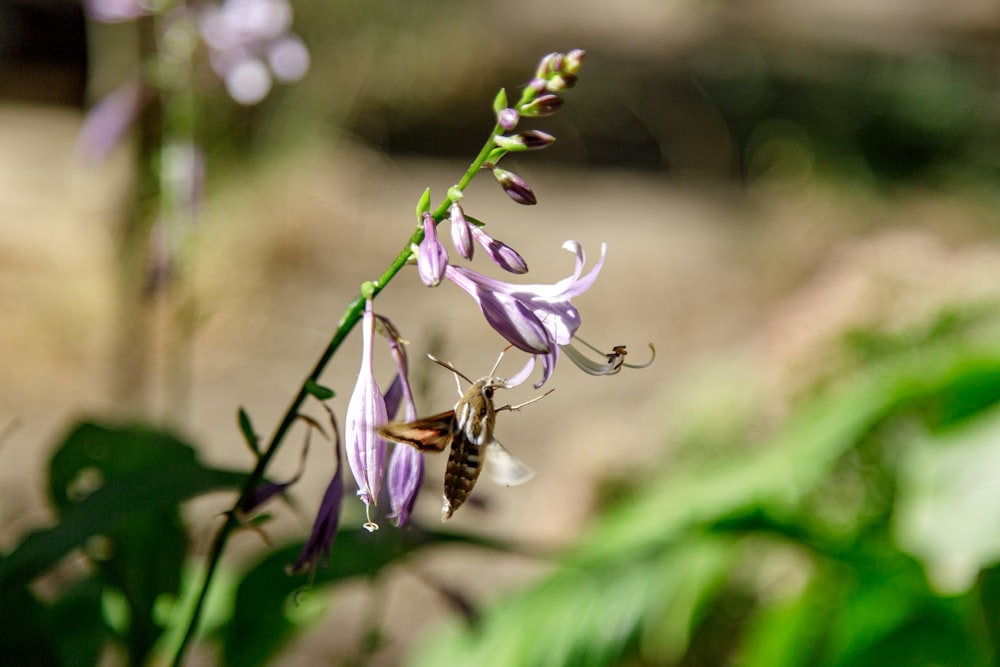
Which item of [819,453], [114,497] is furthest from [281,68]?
[819,453]

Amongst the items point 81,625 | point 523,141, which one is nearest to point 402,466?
point 523,141

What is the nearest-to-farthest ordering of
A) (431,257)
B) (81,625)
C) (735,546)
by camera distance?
(431,257) < (81,625) < (735,546)

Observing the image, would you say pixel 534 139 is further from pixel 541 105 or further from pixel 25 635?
pixel 25 635

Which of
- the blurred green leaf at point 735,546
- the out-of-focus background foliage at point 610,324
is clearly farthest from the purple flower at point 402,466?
the blurred green leaf at point 735,546

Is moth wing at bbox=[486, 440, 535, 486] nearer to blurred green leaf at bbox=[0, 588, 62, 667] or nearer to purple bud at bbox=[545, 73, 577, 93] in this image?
purple bud at bbox=[545, 73, 577, 93]

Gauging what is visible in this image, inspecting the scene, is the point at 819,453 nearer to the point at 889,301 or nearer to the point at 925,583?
the point at 925,583

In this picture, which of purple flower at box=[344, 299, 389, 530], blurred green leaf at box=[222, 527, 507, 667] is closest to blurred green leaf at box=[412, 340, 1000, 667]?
blurred green leaf at box=[222, 527, 507, 667]
